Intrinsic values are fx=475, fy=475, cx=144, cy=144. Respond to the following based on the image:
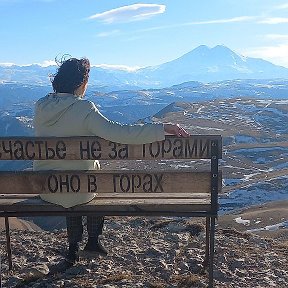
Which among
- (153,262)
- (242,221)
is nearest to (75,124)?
(153,262)

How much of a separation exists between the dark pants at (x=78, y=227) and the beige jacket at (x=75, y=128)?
3.05ft

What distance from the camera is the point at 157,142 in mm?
6195

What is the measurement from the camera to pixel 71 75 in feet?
22.2

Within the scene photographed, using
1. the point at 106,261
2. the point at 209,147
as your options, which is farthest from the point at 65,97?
the point at 106,261

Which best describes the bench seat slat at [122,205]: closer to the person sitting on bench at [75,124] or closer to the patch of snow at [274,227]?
the person sitting on bench at [75,124]

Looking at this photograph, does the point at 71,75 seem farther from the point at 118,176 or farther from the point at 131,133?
the point at 118,176

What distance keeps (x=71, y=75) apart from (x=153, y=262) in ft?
13.8

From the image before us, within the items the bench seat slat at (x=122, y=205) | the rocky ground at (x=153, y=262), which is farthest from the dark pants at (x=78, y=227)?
the bench seat slat at (x=122, y=205)

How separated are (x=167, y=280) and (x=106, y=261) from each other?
151 centimetres

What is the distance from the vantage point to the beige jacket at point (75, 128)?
6.11 meters

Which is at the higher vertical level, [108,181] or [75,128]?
[75,128]

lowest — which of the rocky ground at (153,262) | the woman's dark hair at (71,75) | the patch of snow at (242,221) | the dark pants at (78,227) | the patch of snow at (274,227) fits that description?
the patch of snow at (242,221)

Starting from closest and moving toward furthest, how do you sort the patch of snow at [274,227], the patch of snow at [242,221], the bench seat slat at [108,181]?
1. the bench seat slat at [108,181]
2. the patch of snow at [274,227]
3. the patch of snow at [242,221]

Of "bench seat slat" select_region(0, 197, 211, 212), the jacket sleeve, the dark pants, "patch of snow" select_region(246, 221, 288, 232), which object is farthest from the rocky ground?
"patch of snow" select_region(246, 221, 288, 232)
